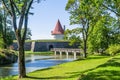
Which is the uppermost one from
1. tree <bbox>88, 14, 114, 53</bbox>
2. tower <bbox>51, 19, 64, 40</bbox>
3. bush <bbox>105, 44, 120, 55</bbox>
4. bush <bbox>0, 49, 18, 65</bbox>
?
tower <bbox>51, 19, 64, 40</bbox>

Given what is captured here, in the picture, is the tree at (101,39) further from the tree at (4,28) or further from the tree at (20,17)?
the tree at (20,17)

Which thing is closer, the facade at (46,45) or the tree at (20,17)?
the tree at (20,17)

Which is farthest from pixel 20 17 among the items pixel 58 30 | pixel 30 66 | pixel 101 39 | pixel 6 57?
pixel 58 30

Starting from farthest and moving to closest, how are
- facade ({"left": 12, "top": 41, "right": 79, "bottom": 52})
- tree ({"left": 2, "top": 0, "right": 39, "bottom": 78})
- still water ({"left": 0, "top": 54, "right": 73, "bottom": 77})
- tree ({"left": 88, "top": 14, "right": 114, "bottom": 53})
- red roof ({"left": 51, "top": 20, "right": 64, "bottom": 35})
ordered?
red roof ({"left": 51, "top": 20, "right": 64, "bottom": 35})
facade ({"left": 12, "top": 41, "right": 79, "bottom": 52})
tree ({"left": 88, "top": 14, "right": 114, "bottom": 53})
still water ({"left": 0, "top": 54, "right": 73, "bottom": 77})
tree ({"left": 2, "top": 0, "right": 39, "bottom": 78})

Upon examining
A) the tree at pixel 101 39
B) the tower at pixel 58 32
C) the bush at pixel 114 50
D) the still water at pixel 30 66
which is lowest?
the still water at pixel 30 66

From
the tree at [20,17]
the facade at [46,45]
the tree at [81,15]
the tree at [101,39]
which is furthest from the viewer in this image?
the facade at [46,45]

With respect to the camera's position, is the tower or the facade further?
the tower

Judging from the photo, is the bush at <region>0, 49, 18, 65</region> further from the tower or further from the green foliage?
the tower

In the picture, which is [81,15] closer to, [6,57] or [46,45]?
[6,57]

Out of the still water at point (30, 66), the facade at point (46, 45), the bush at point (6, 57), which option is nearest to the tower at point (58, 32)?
the facade at point (46, 45)

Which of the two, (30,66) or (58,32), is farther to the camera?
(58,32)

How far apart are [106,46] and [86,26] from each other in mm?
17813

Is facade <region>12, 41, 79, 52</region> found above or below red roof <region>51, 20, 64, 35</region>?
below

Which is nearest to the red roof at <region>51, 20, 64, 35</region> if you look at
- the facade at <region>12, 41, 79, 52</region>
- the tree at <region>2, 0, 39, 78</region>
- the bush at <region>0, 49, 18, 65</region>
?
the facade at <region>12, 41, 79, 52</region>
